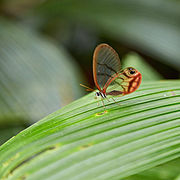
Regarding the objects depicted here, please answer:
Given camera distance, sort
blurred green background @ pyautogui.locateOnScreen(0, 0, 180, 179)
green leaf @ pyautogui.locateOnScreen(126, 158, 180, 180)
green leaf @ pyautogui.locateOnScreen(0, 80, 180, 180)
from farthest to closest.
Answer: blurred green background @ pyautogui.locateOnScreen(0, 0, 180, 179) < green leaf @ pyautogui.locateOnScreen(126, 158, 180, 180) < green leaf @ pyautogui.locateOnScreen(0, 80, 180, 180)

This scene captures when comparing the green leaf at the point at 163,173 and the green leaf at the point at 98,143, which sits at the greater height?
the green leaf at the point at 98,143

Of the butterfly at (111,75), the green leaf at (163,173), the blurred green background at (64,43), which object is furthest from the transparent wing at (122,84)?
the blurred green background at (64,43)

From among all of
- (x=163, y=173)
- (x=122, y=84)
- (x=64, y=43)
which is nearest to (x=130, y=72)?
(x=122, y=84)

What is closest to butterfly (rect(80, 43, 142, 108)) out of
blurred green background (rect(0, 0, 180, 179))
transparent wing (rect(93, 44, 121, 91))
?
transparent wing (rect(93, 44, 121, 91))

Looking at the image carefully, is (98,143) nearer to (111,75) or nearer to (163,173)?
(163,173)

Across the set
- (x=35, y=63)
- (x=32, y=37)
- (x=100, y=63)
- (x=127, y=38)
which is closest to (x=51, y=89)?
(x=35, y=63)

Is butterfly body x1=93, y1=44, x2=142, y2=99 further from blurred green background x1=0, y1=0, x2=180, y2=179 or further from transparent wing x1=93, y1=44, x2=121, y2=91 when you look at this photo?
blurred green background x1=0, y1=0, x2=180, y2=179

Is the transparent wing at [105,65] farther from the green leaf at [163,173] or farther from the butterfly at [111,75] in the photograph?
the green leaf at [163,173]
